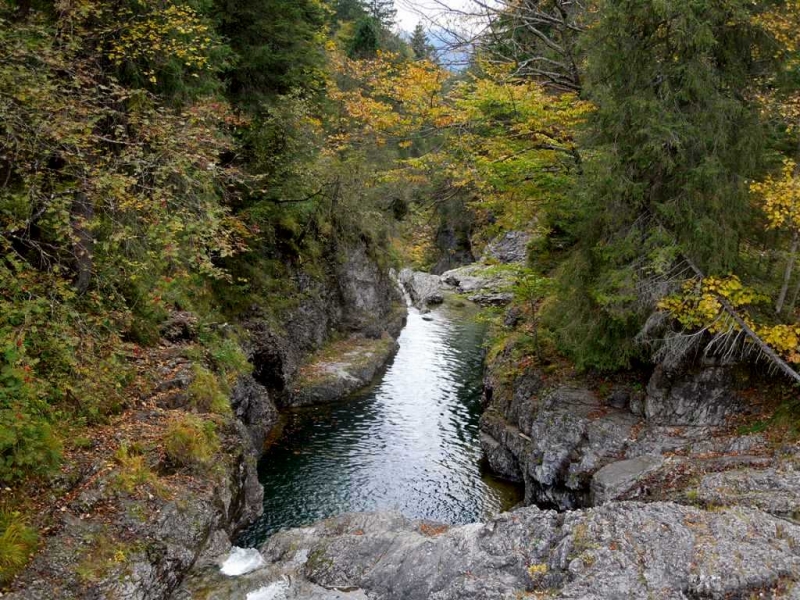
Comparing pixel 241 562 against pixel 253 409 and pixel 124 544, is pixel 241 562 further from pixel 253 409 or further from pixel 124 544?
pixel 253 409

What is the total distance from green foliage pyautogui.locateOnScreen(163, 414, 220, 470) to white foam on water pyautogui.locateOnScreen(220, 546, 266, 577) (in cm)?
182

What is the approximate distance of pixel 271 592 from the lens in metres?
9.83

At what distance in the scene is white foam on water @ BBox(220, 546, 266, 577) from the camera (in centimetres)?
1023

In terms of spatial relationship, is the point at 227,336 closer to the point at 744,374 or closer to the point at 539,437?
the point at 539,437

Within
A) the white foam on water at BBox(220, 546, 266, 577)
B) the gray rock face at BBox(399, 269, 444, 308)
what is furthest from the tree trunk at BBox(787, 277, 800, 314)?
the gray rock face at BBox(399, 269, 444, 308)

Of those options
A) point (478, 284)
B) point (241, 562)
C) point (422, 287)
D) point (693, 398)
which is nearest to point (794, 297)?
point (693, 398)

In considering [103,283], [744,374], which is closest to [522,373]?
[744,374]

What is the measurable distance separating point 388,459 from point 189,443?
8795mm

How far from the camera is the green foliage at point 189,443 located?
11008mm

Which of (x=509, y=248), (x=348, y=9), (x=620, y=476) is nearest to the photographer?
(x=620, y=476)

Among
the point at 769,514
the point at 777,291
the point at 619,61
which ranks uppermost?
the point at 619,61

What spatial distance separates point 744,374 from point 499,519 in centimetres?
698

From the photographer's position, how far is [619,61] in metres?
13.2

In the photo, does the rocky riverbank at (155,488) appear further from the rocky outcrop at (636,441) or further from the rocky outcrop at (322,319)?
the rocky outcrop at (636,441)
